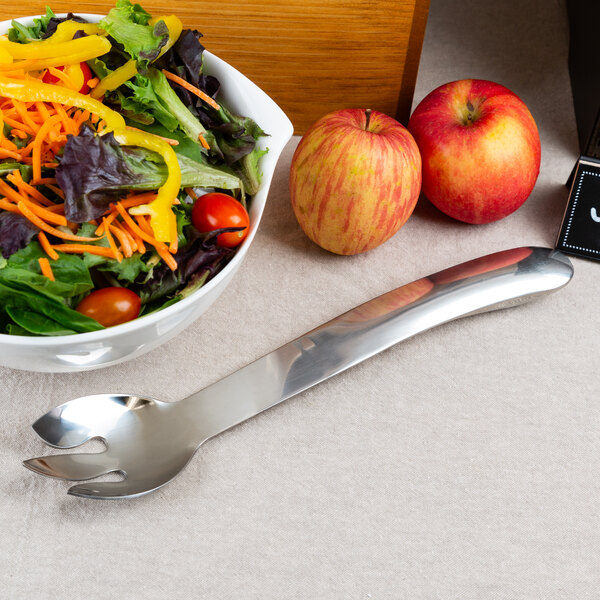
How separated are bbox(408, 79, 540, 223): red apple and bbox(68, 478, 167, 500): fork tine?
545 millimetres

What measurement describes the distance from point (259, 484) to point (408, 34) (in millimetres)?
656

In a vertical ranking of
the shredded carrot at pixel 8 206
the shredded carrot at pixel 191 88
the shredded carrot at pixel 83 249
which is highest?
the shredded carrot at pixel 191 88

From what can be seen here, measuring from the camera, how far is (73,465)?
743 millimetres

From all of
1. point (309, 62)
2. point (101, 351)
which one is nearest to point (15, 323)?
point (101, 351)

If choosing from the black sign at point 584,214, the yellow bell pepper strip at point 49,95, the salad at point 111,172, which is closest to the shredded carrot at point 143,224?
the salad at point 111,172

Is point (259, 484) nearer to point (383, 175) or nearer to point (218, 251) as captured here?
point (218, 251)

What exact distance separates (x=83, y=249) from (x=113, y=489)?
24cm

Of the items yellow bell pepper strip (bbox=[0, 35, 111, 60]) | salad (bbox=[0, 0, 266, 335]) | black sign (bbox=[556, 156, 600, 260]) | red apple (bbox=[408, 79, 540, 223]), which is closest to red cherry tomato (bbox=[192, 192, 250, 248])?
salad (bbox=[0, 0, 266, 335])

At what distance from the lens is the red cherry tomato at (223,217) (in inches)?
31.5

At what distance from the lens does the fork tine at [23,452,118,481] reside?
0.73 meters

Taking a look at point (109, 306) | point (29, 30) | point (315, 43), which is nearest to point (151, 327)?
point (109, 306)

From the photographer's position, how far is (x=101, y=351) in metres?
0.72

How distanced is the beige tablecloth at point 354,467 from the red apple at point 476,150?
65 millimetres

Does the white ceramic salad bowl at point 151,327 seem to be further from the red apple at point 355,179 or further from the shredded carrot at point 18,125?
the shredded carrot at point 18,125
